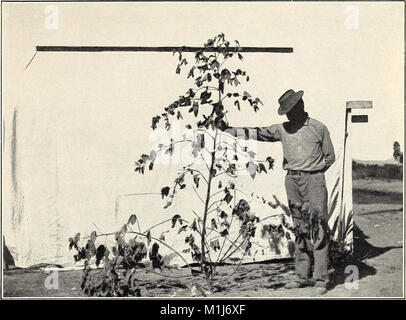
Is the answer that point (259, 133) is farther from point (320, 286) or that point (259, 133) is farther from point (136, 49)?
point (320, 286)

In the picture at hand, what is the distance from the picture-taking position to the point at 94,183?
7012 mm

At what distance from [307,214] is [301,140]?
2.11ft

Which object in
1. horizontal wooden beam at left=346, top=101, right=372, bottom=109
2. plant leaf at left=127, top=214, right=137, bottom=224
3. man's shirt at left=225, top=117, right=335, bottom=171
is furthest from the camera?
horizontal wooden beam at left=346, top=101, right=372, bottom=109

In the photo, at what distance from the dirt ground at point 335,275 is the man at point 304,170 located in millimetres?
192

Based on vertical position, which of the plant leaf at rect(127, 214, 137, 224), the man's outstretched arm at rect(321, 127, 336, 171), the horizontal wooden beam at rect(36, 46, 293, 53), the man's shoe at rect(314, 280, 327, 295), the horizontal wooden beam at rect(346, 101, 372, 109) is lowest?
the man's shoe at rect(314, 280, 327, 295)

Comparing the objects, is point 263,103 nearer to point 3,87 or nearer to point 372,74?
point 372,74

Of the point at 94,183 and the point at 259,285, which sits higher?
the point at 94,183

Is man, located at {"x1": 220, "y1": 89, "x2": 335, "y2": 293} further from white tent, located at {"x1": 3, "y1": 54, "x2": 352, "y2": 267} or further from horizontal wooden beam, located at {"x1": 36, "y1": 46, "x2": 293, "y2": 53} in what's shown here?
horizontal wooden beam, located at {"x1": 36, "y1": 46, "x2": 293, "y2": 53}

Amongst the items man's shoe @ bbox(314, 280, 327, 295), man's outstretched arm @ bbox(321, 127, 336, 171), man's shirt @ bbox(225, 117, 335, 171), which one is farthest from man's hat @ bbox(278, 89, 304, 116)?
man's shoe @ bbox(314, 280, 327, 295)

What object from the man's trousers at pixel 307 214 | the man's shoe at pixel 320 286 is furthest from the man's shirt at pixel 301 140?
the man's shoe at pixel 320 286

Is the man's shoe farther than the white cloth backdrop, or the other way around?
the white cloth backdrop

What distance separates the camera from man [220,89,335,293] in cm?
691
